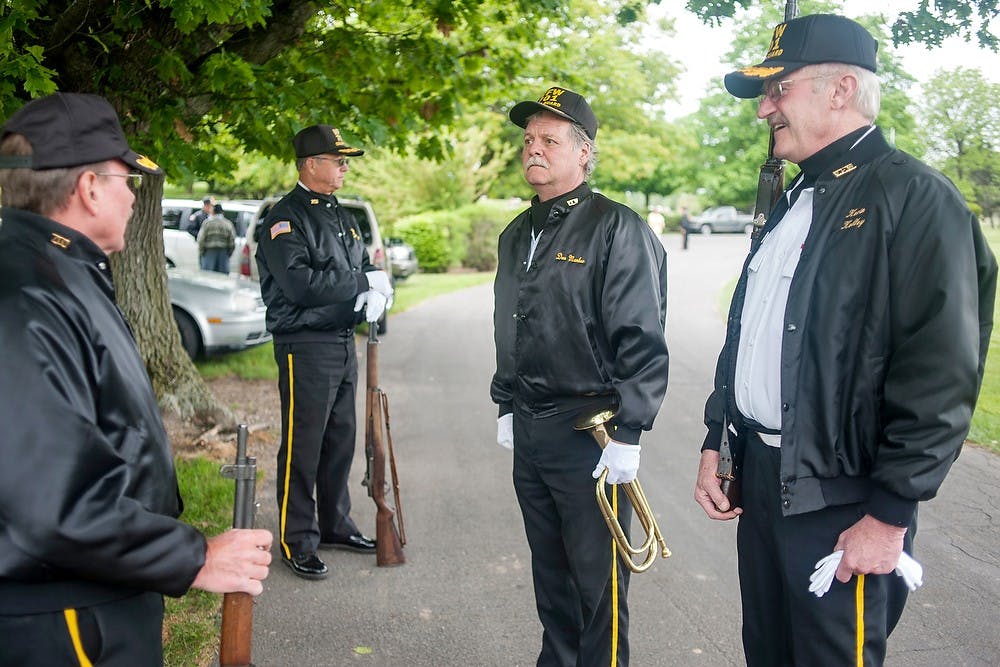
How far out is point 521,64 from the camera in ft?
29.2

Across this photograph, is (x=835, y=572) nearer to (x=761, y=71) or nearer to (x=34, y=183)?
(x=761, y=71)

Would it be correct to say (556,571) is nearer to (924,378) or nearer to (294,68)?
(924,378)

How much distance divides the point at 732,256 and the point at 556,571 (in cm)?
3057

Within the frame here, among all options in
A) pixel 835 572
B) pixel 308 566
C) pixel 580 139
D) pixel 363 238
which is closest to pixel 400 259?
pixel 363 238

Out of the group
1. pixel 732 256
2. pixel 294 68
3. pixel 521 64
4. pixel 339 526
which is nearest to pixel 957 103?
pixel 521 64

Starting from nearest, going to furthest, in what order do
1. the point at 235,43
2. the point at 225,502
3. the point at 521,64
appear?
the point at 225,502 < the point at 235,43 < the point at 521,64

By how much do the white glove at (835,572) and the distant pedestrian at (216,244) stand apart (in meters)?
14.1

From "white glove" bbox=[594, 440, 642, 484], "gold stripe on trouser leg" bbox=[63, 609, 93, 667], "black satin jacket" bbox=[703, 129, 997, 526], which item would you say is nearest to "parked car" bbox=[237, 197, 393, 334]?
"white glove" bbox=[594, 440, 642, 484]

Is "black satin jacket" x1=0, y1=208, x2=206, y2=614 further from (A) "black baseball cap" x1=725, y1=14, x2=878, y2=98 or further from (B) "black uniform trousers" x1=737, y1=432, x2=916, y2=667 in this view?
(A) "black baseball cap" x1=725, y1=14, x2=878, y2=98

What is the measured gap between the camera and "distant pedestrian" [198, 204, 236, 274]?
50.6ft

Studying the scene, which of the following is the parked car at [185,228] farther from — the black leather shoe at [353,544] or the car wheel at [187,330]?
the black leather shoe at [353,544]

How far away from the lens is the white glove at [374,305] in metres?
5.05

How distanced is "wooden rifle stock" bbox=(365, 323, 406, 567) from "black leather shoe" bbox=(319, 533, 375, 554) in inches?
8.1

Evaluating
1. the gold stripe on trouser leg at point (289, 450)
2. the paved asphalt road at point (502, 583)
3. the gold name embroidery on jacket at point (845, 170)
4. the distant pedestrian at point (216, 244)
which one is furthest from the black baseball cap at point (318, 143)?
the distant pedestrian at point (216, 244)
